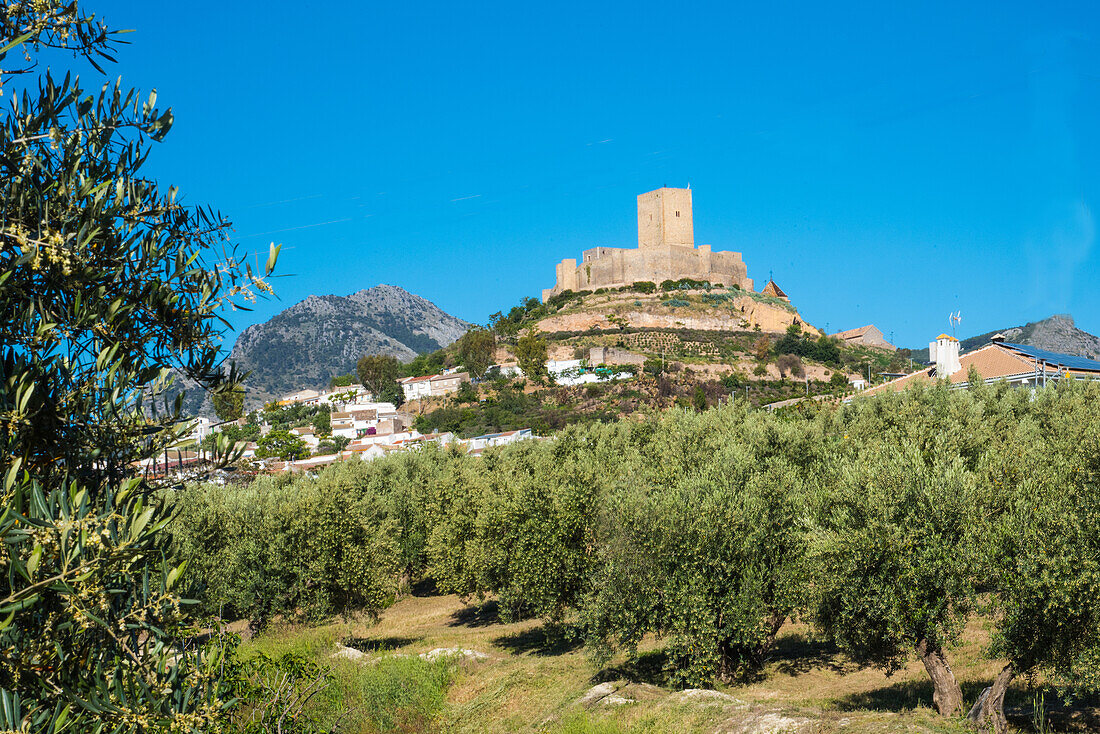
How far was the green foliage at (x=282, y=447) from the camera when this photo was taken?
73.6m

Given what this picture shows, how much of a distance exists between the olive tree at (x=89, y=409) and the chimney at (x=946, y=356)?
→ 47.0 meters

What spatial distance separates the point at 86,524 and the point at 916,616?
41.5ft

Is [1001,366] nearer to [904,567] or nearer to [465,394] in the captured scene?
[904,567]

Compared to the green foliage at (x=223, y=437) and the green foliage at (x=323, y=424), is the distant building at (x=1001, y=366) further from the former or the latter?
the green foliage at (x=323, y=424)

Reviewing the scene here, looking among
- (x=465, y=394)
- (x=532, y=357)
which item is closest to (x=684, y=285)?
(x=532, y=357)

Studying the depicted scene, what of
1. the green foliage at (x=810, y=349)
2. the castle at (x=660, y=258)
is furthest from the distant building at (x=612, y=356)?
the castle at (x=660, y=258)

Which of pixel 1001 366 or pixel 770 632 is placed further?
pixel 1001 366

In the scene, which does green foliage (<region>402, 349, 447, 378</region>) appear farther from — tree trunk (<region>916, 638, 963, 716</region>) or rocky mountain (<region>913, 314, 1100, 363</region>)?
tree trunk (<region>916, 638, 963, 716</region>)

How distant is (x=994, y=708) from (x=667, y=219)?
115 meters

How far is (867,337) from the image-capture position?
5054 inches

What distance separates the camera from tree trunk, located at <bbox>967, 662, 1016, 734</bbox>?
1160 centimetres

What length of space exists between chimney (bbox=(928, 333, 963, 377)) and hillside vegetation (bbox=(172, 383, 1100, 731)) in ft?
41.0

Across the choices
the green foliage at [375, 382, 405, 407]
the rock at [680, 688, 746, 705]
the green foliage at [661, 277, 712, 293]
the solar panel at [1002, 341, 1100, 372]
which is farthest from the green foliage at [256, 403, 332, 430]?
A: the rock at [680, 688, 746, 705]

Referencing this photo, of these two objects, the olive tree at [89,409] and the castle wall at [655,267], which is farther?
the castle wall at [655,267]
